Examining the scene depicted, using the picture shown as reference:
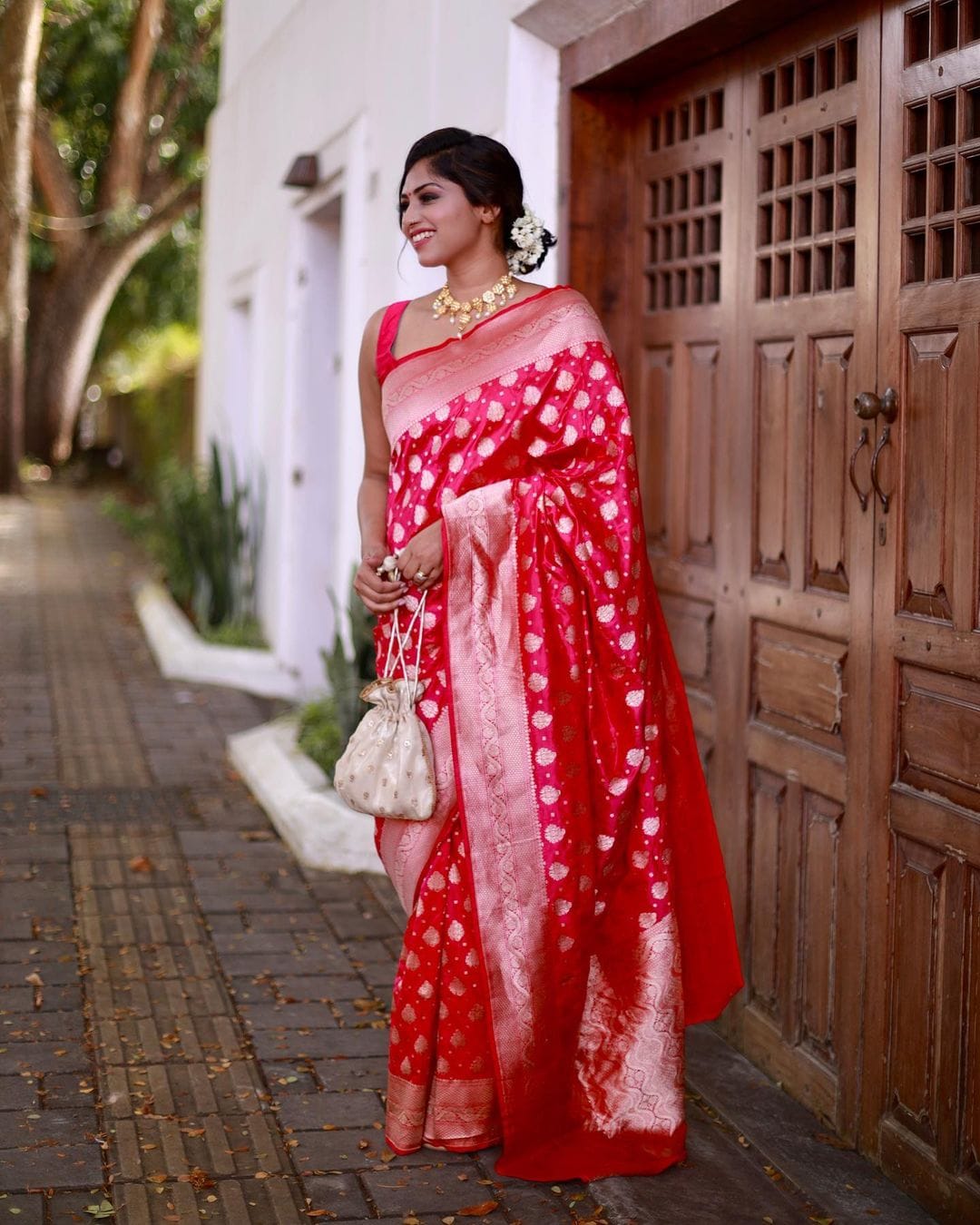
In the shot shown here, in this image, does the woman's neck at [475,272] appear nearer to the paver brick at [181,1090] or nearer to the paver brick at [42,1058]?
the paver brick at [181,1090]

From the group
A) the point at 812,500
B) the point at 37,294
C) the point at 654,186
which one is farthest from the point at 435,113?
the point at 37,294

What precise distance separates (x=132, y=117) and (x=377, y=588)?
17.3m

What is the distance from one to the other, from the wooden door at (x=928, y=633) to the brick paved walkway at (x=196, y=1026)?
0.33 meters

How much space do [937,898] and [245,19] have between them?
9.42 meters

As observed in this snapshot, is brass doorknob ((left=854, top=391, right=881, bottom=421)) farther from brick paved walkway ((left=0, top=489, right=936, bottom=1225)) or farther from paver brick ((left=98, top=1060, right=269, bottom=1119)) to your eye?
paver brick ((left=98, top=1060, right=269, bottom=1119))

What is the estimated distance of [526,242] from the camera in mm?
3320

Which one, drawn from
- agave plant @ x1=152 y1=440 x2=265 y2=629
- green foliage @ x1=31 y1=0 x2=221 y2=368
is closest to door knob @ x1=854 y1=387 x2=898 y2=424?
agave plant @ x1=152 y1=440 x2=265 y2=629

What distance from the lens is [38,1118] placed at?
344 cm

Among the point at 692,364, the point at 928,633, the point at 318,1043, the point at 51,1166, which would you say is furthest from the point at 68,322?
the point at 928,633

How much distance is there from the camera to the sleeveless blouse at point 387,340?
11.1ft

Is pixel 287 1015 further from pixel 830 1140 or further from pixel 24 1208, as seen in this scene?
pixel 830 1140

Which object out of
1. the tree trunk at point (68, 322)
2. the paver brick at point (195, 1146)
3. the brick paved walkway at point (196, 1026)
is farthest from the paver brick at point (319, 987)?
the tree trunk at point (68, 322)

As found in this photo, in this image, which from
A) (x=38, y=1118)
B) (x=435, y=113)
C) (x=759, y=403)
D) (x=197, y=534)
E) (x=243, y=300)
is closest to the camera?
(x=38, y=1118)

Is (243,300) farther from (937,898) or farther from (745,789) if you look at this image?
(937,898)
